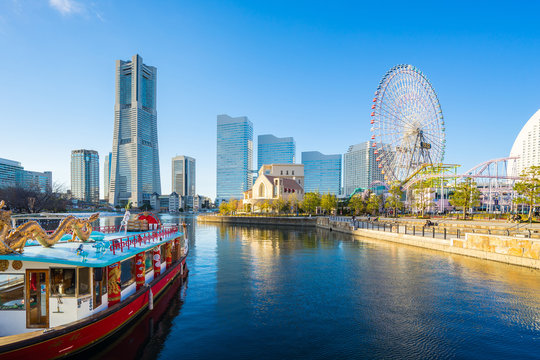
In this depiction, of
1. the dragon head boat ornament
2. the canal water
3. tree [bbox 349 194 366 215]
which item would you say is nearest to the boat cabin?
the dragon head boat ornament

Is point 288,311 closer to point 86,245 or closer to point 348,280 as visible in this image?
point 348,280

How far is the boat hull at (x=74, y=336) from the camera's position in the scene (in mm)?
10133

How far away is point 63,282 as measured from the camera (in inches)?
478

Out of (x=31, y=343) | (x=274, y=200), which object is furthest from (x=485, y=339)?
(x=274, y=200)

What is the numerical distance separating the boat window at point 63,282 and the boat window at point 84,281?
28 centimetres

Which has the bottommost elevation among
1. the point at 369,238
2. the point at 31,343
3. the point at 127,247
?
the point at 369,238

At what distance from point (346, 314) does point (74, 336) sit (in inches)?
551

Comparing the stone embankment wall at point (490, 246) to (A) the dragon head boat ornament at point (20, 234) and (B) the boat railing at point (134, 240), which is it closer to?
(B) the boat railing at point (134, 240)

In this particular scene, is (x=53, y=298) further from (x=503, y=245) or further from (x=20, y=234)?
(x=503, y=245)

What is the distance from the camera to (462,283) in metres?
23.6

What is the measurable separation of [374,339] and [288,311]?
5.61 meters

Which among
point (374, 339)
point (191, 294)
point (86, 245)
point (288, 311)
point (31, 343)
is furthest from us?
point (191, 294)

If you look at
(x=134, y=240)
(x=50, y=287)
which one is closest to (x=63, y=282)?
(x=50, y=287)

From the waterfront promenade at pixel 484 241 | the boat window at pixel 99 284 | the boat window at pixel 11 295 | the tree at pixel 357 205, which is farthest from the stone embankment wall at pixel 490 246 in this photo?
the tree at pixel 357 205
